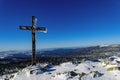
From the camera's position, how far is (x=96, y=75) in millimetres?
15117

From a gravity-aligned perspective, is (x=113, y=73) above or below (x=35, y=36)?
below

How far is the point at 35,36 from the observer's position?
68.7 ft

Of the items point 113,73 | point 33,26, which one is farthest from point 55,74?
point 33,26

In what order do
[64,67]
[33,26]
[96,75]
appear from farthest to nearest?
1. [33,26]
2. [64,67]
3. [96,75]

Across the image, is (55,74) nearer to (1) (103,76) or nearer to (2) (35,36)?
(1) (103,76)

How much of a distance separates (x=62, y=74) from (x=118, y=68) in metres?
5.28

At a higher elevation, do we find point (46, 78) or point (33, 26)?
point (33, 26)

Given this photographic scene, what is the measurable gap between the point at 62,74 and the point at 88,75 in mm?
2339

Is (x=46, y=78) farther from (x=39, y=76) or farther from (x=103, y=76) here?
(x=103, y=76)

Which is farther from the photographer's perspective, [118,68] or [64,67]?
[64,67]

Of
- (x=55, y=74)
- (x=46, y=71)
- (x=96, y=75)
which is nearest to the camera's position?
(x=96, y=75)

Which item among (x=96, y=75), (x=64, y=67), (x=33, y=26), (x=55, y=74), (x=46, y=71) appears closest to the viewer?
(x=96, y=75)

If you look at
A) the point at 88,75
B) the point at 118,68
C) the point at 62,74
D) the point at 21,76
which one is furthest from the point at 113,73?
the point at 21,76

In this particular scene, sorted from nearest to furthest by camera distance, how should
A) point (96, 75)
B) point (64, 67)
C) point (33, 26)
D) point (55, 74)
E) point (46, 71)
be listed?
point (96, 75) → point (55, 74) → point (46, 71) → point (64, 67) → point (33, 26)
